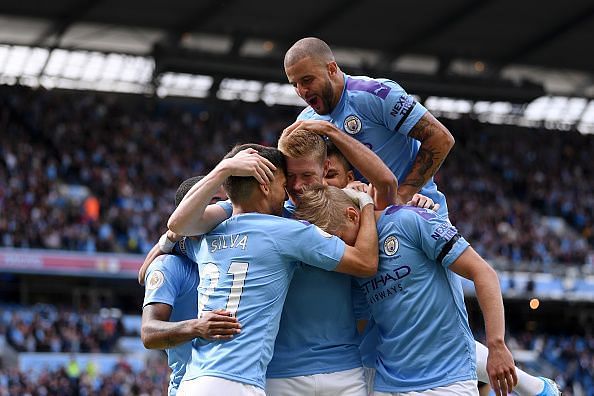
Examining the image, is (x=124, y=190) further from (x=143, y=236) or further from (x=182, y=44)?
(x=182, y=44)

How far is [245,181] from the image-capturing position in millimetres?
5520

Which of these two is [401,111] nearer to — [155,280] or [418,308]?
[418,308]

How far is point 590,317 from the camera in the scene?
129 ft

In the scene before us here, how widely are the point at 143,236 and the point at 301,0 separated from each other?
9.61m

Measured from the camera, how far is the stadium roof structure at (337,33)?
3541 centimetres

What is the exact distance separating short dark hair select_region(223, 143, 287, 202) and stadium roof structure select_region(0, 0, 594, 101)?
29481mm

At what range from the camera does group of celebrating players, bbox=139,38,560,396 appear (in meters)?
5.37

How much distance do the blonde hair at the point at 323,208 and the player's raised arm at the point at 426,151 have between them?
1002 mm

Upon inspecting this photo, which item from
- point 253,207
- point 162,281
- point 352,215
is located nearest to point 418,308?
point 352,215

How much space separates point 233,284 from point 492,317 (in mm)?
1255

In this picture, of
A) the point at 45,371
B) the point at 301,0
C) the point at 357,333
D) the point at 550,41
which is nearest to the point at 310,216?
the point at 357,333

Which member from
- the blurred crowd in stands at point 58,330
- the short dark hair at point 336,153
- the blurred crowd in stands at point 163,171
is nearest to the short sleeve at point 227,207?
the short dark hair at point 336,153

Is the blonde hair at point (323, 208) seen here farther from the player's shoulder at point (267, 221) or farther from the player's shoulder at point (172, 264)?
the player's shoulder at point (172, 264)

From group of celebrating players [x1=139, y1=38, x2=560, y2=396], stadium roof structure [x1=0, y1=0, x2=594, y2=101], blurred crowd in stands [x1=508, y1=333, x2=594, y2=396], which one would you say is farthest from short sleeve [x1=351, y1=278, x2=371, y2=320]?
stadium roof structure [x1=0, y1=0, x2=594, y2=101]
